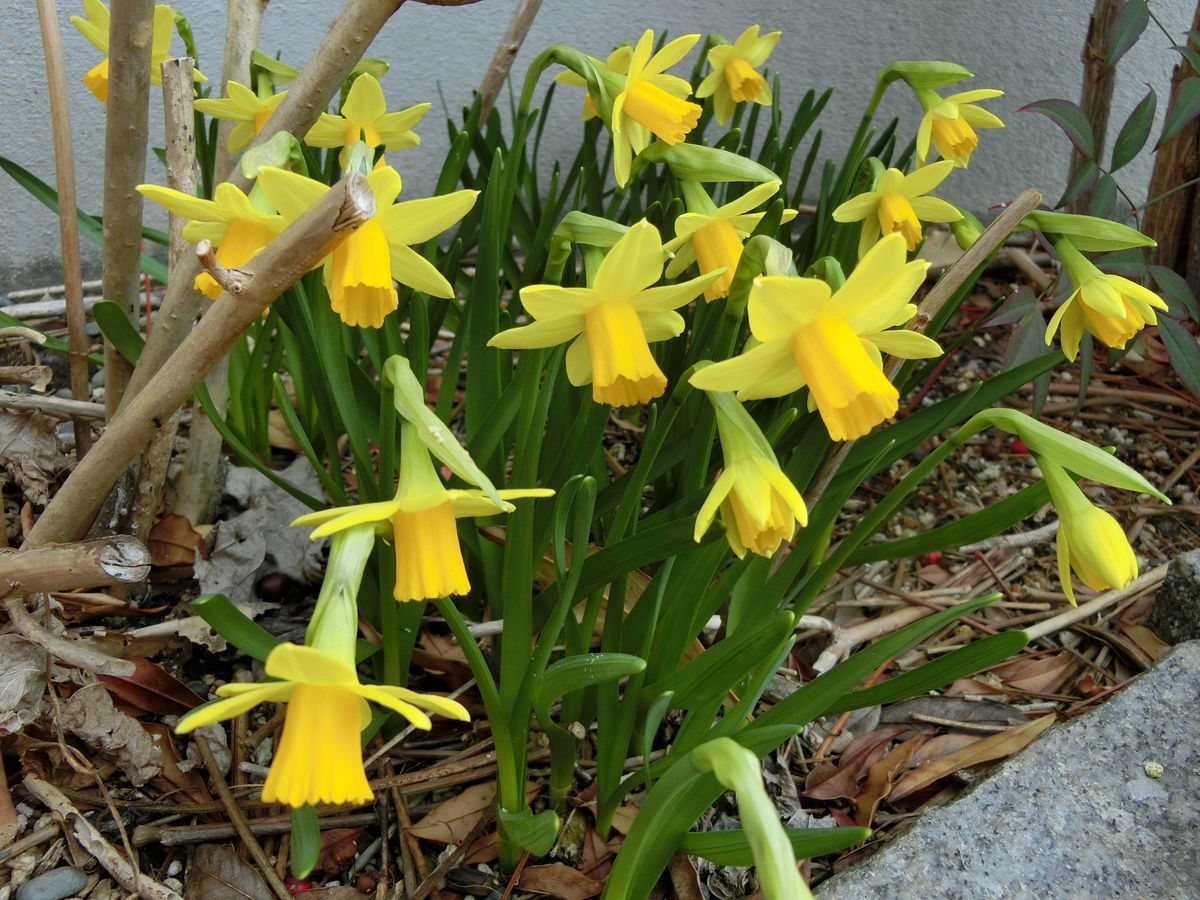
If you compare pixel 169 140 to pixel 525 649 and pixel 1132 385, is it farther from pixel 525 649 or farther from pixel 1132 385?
pixel 1132 385

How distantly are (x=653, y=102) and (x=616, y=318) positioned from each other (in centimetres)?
44

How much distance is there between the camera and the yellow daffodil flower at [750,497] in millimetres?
960

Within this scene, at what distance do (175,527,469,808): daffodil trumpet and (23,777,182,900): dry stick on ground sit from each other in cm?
50

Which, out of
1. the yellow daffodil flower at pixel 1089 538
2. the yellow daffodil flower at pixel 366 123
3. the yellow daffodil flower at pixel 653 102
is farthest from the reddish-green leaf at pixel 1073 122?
the yellow daffodil flower at pixel 366 123

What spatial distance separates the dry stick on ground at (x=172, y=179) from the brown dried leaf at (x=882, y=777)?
3.28ft

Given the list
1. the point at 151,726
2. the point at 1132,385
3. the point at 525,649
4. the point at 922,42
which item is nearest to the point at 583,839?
the point at 525,649

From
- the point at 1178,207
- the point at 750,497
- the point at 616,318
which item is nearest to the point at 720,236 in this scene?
the point at 616,318

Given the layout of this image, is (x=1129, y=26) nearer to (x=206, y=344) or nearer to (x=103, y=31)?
(x=206, y=344)

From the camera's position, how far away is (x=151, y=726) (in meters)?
1.32

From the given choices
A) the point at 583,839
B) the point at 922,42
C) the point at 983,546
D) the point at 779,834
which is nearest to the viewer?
the point at 779,834

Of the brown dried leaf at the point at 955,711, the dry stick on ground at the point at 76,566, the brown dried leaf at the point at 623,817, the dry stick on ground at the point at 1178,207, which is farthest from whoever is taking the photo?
the dry stick on ground at the point at 1178,207

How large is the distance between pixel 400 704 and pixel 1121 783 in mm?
935

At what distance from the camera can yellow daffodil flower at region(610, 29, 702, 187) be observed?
1.29m

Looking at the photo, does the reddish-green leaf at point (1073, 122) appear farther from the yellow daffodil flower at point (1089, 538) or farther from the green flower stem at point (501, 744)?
the green flower stem at point (501, 744)
